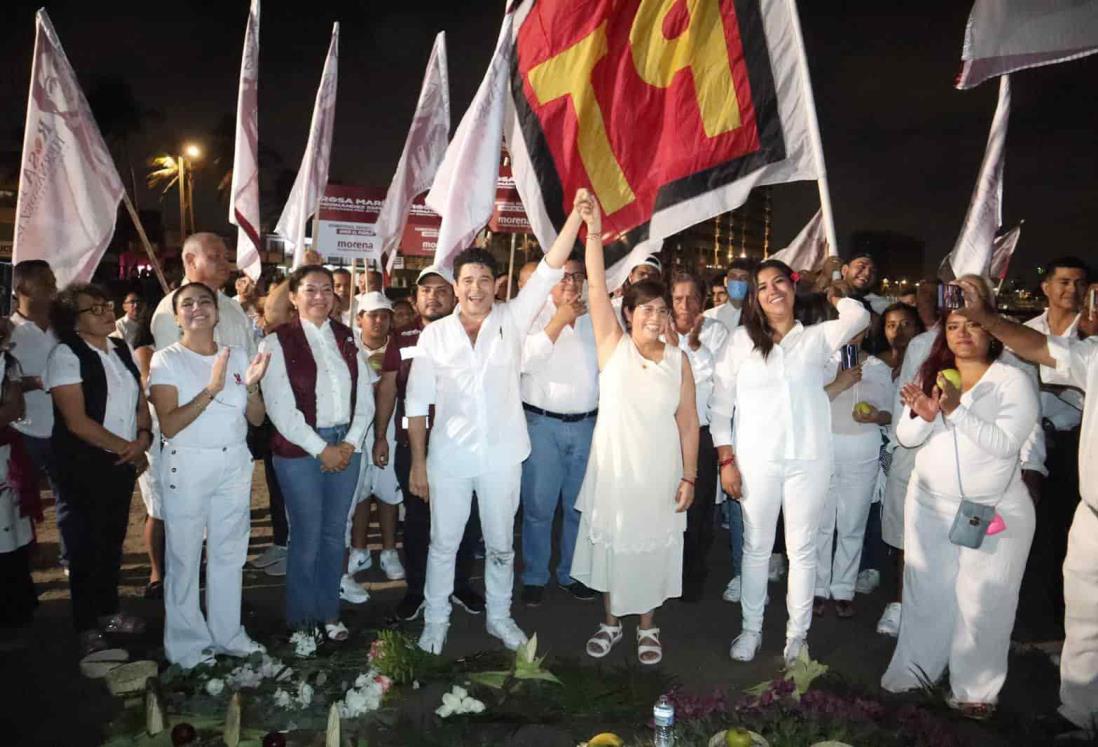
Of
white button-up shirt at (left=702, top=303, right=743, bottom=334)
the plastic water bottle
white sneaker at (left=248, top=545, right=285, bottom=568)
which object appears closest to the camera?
the plastic water bottle

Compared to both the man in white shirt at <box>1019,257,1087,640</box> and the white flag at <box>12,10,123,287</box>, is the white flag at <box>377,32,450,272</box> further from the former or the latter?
the man in white shirt at <box>1019,257,1087,640</box>

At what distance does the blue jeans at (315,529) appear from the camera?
446 centimetres

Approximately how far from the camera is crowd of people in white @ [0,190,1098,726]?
153 inches

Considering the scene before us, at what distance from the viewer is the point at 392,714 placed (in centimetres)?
384

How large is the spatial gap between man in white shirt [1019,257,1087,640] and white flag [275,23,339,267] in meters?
5.47

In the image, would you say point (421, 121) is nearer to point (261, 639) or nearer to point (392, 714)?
point (261, 639)

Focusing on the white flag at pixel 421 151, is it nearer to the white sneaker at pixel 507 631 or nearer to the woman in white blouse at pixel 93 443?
the woman in white blouse at pixel 93 443

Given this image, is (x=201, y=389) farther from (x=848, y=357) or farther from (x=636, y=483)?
(x=848, y=357)

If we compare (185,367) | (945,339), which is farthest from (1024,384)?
(185,367)

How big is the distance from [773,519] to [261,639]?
3.16 m

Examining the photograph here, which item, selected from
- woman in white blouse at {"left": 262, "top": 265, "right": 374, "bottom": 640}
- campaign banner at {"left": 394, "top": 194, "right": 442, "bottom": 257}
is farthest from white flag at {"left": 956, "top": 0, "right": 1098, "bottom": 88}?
campaign banner at {"left": 394, "top": 194, "right": 442, "bottom": 257}

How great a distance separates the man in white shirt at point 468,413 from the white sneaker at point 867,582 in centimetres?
282

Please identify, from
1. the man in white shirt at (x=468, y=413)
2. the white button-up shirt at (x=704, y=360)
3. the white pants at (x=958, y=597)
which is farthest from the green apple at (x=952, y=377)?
the man in white shirt at (x=468, y=413)

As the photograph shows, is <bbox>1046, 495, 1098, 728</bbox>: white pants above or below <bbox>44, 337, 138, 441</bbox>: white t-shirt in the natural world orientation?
below
